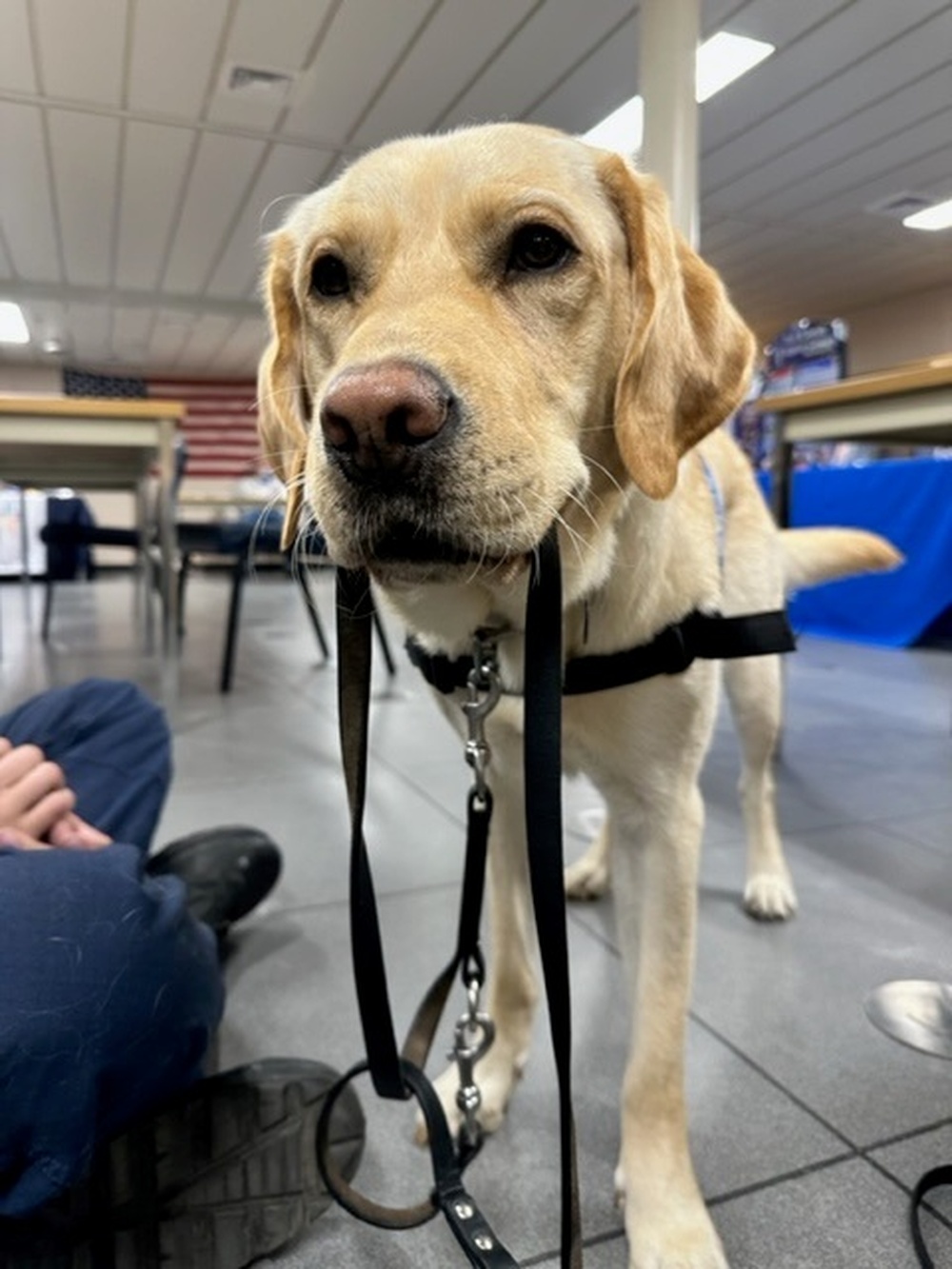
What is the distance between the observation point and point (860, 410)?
2.15 metres

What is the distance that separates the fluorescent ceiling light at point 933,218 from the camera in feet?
21.9

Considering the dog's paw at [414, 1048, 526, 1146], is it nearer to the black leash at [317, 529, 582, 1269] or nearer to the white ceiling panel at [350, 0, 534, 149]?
the black leash at [317, 529, 582, 1269]

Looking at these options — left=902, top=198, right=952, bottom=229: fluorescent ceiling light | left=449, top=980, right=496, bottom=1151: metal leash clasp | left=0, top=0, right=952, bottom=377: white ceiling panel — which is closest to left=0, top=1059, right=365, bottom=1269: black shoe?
left=449, top=980, right=496, bottom=1151: metal leash clasp

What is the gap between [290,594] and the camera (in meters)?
8.85

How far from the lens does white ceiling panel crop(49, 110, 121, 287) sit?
5.17 metres

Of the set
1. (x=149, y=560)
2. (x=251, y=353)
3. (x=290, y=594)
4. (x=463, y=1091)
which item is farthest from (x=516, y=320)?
(x=251, y=353)

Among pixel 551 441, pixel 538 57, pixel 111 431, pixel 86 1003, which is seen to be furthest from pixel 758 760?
pixel 538 57

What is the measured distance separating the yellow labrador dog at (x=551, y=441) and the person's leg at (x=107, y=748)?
49 centimetres

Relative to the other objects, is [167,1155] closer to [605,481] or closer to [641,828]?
[641,828]

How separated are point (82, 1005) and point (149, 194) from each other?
685cm

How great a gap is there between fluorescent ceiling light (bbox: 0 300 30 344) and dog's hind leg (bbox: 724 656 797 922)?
9.85 m

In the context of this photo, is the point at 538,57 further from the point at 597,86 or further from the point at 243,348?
the point at 243,348

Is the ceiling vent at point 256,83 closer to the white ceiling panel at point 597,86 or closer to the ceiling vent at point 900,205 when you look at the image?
the white ceiling panel at point 597,86

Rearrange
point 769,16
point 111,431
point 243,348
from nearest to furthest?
point 111,431 → point 769,16 → point 243,348
